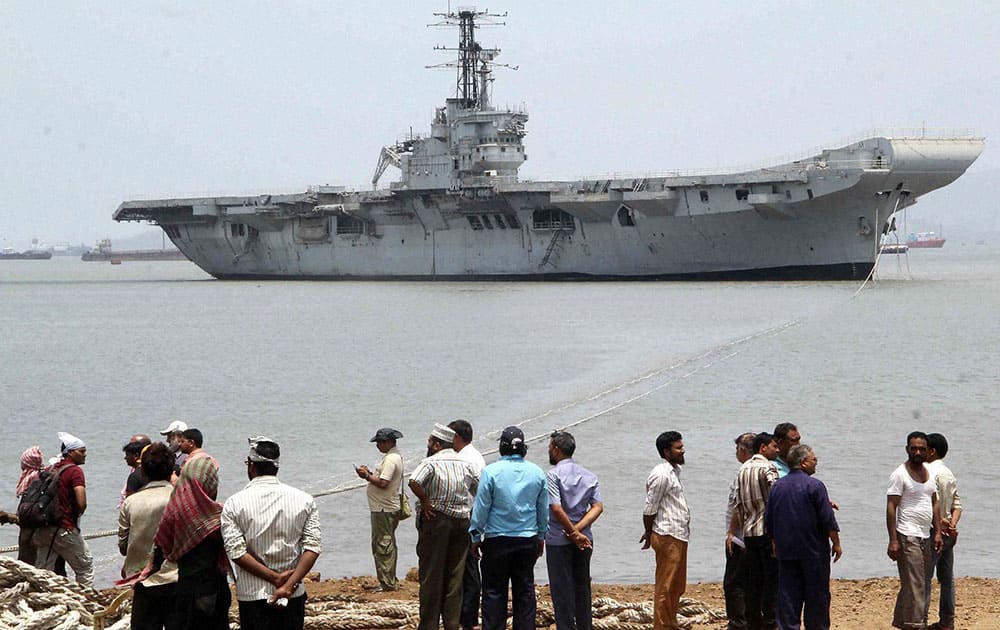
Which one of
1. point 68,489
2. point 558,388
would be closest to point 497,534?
point 68,489

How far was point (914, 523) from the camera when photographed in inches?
269

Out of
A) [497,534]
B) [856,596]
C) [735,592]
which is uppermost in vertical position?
[497,534]

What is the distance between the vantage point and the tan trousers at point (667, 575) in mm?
6762

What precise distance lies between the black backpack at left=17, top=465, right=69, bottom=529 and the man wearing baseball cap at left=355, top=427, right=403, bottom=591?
179 cm

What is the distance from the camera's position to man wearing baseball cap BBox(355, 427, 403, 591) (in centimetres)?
802

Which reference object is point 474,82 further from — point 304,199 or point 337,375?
point 337,375

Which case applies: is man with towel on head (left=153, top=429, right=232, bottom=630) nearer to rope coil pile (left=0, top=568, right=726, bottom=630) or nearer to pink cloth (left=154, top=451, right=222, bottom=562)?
pink cloth (left=154, top=451, right=222, bottom=562)

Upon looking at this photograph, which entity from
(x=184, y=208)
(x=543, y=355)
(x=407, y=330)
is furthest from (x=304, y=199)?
(x=543, y=355)

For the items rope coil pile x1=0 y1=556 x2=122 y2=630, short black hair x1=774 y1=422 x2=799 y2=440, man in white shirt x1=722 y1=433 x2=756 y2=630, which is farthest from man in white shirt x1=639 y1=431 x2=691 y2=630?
rope coil pile x1=0 y1=556 x2=122 y2=630

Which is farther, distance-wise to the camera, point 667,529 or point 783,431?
point 783,431

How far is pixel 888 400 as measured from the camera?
20328 mm

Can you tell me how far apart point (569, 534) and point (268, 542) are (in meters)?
1.72

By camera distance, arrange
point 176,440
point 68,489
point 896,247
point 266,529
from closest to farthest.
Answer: point 266,529, point 176,440, point 68,489, point 896,247

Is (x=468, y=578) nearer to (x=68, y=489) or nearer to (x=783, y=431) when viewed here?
(x=783, y=431)
